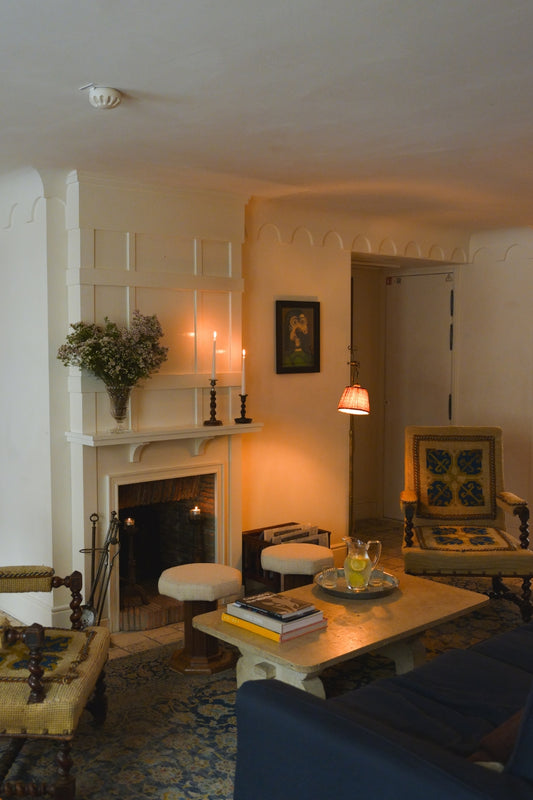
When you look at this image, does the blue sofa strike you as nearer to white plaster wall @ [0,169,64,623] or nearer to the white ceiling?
the white ceiling

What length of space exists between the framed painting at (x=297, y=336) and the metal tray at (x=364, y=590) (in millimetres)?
1787

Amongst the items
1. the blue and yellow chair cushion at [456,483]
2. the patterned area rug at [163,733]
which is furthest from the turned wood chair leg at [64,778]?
the blue and yellow chair cushion at [456,483]

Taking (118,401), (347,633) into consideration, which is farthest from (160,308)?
(347,633)

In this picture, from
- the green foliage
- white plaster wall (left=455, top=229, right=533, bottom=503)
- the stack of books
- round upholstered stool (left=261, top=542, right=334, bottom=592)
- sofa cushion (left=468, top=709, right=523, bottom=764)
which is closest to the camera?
sofa cushion (left=468, top=709, right=523, bottom=764)

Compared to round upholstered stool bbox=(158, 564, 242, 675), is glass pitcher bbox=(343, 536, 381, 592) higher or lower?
higher

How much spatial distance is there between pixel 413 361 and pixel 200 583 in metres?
3.64

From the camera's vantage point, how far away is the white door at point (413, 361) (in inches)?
261

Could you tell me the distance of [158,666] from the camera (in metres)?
3.94

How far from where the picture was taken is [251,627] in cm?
319

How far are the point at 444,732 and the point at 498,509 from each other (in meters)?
2.96

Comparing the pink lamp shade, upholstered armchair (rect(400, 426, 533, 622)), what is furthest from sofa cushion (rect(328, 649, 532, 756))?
upholstered armchair (rect(400, 426, 533, 622))

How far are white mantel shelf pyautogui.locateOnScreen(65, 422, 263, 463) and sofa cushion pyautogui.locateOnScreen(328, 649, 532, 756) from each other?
194 centimetres

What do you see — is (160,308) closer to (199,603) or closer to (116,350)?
(116,350)

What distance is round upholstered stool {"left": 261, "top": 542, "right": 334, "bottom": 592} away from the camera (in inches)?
169
